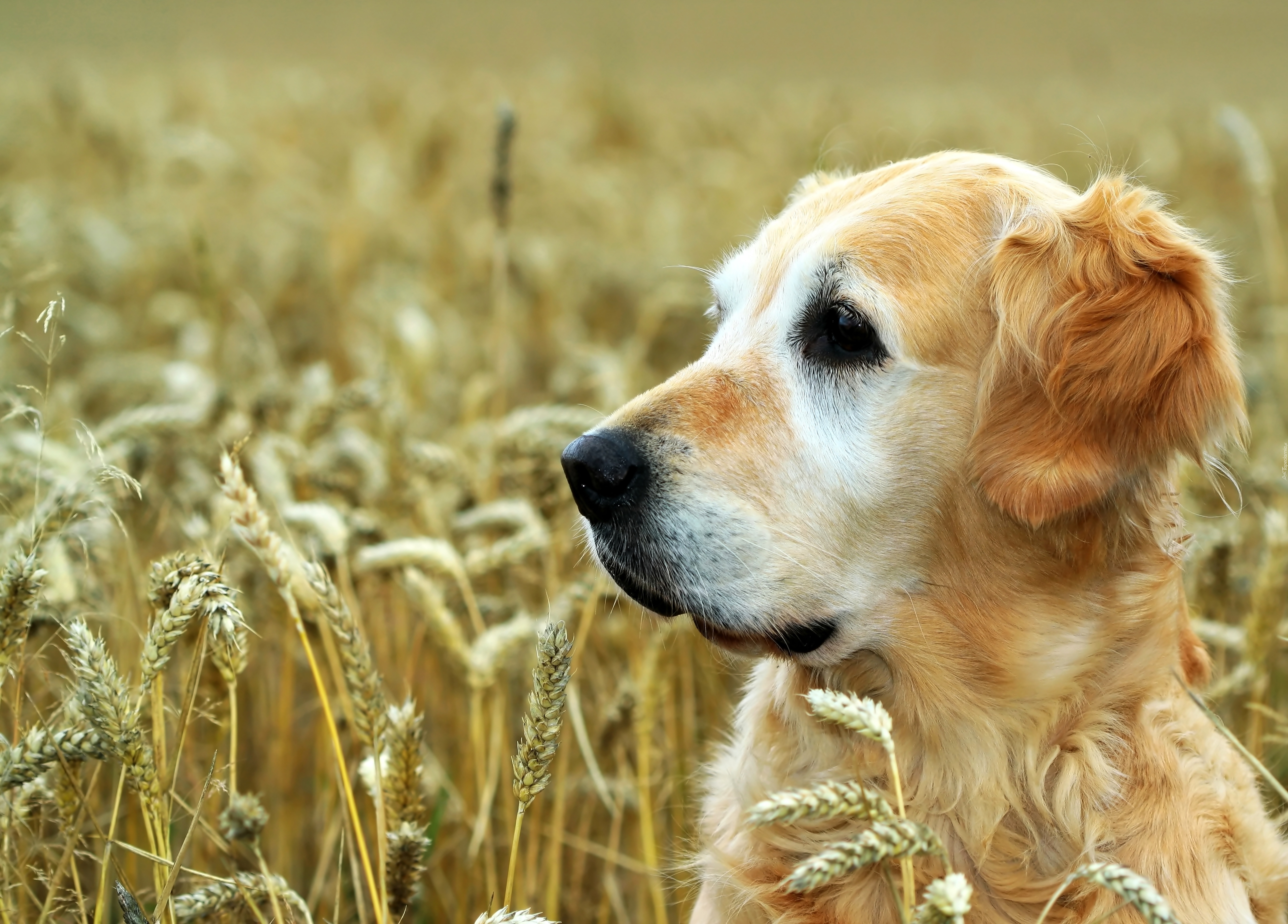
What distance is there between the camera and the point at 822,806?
1335 mm

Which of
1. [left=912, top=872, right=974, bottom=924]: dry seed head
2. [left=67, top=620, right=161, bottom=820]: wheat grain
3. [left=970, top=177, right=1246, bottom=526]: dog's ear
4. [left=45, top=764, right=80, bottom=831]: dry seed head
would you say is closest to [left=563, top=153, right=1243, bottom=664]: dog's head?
[left=970, top=177, right=1246, bottom=526]: dog's ear

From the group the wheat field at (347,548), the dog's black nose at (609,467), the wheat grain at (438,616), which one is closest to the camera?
the wheat field at (347,548)

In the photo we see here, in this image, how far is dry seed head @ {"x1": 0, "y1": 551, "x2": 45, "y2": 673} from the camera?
149 centimetres

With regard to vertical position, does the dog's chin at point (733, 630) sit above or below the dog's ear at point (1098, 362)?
below

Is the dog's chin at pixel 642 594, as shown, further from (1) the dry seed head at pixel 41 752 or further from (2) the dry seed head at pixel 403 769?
(1) the dry seed head at pixel 41 752

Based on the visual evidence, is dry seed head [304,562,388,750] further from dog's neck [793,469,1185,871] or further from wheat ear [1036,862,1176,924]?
wheat ear [1036,862,1176,924]

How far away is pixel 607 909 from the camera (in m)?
2.53

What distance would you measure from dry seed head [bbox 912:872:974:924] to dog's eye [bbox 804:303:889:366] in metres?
1.01

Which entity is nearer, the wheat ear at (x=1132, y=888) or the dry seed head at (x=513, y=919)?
the wheat ear at (x=1132, y=888)

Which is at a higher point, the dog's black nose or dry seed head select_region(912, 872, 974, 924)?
the dog's black nose

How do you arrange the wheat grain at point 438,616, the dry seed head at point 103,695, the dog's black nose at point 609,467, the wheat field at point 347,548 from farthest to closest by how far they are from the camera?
the wheat grain at point 438,616, the dog's black nose at point 609,467, the wheat field at point 347,548, the dry seed head at point 103,695

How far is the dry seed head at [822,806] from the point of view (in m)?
1.28

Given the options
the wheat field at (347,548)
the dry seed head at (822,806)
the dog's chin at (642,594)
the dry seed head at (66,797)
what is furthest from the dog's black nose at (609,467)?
the dry seed head at (66,797)

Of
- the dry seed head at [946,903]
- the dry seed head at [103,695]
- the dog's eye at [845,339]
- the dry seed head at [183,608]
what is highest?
the dog's eye at [845,339]
